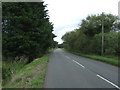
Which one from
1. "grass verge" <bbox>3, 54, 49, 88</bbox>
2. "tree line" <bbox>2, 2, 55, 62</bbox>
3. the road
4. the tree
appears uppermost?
the tree

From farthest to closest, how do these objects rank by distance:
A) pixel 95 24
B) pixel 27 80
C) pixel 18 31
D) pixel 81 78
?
1. pixel 95 24
2. pixel 18 31
3. pixel 81 78
4. pixel 27 80

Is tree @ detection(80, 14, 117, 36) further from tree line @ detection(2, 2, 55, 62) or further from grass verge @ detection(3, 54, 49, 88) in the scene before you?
grass verge @ detection(3, 54, 49, 88)

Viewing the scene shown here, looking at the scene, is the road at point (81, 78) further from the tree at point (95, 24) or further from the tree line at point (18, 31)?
the tree at point (95, 24)

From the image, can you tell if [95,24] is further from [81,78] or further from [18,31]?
[81,78]

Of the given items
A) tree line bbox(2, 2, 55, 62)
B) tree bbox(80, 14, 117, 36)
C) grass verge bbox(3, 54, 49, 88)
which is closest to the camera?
grass verge bbox(3, 54, 49, 88)

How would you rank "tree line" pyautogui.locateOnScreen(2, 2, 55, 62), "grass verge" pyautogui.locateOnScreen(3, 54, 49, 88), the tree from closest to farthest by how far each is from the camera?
"grass verge" pyautogui.locateOnScreen(3, 54, 49, 88)
"tree line" pyautogui.locateOnScreen(2, 2, 55, 62)
the tree

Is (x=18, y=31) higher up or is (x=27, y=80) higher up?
(x=18, y=31)

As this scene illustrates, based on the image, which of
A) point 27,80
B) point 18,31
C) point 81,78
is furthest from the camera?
point 18,31

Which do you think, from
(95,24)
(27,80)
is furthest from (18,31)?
(95,24)

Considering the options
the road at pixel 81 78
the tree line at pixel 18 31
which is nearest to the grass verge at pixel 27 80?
the road at pixel 81 78

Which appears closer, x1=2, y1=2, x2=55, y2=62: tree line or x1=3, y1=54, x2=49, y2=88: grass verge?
x1=3, y1=54, x2=49, y2=88: grass verge

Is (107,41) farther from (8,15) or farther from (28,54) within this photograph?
(8,15)

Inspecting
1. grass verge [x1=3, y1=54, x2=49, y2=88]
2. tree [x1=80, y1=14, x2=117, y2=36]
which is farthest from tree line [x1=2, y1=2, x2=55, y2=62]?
tree [x1=80, y1=14, x2=117, y2=36]

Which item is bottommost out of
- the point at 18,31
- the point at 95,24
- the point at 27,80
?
the point at 27,80
